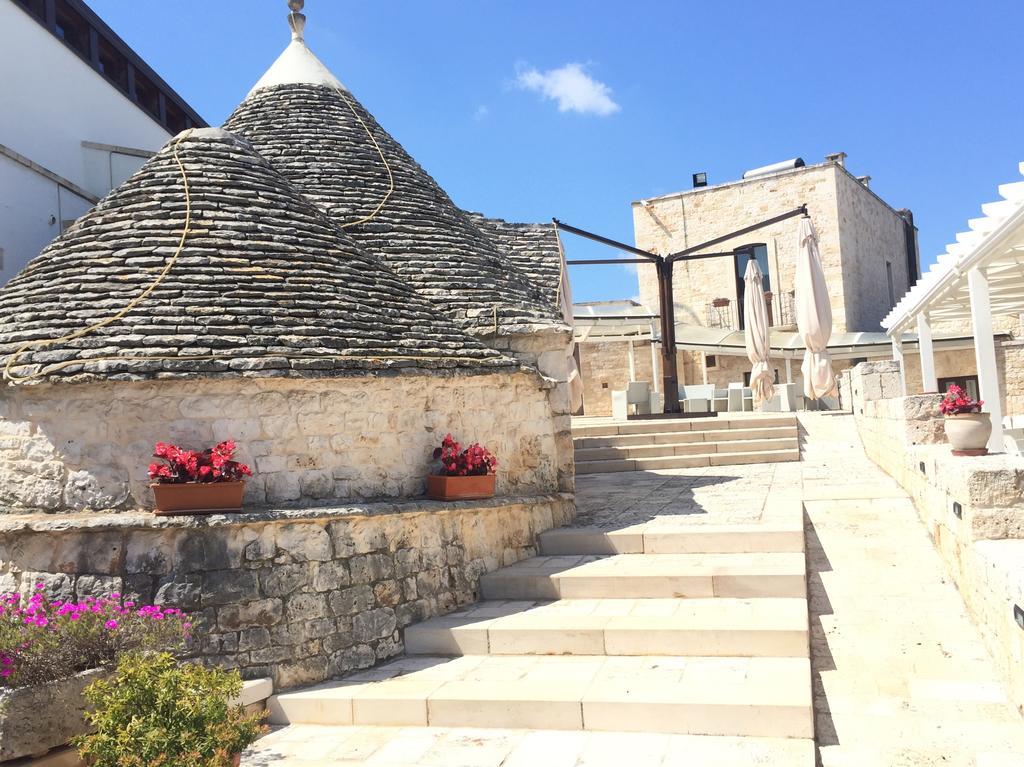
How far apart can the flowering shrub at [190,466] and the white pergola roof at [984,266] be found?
680 centimetres

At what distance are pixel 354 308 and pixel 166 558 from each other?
8.45ft

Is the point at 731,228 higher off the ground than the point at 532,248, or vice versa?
the point at 731,228

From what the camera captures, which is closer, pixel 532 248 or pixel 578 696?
pixel 578 696

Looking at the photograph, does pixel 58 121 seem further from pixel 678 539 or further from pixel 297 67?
pixel 678 539

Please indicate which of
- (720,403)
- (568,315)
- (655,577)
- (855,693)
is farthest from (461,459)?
(720,403)

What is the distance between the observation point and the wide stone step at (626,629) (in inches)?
227

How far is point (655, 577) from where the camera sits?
6.80m

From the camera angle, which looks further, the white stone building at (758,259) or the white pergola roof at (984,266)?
the white stone building at (758,259)

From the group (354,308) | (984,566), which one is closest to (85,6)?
(354,308)

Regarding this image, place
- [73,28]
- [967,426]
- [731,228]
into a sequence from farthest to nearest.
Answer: [731,228], [73,28], [967,426]

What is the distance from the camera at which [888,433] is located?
10.6 meters

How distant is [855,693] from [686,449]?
790 cm

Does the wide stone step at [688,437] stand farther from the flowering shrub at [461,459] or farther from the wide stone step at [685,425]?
the flowering shrub at [461,459]

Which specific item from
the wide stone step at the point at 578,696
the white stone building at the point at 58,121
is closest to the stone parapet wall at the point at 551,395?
the wide stone step at the point at 578,696
